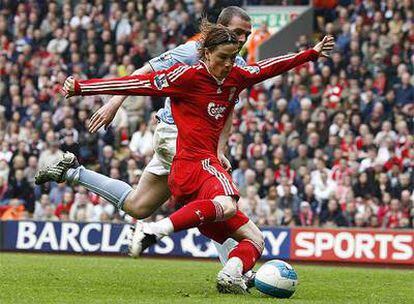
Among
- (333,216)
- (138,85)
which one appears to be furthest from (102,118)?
(333,216)

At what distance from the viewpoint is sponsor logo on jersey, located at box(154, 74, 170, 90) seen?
968cm

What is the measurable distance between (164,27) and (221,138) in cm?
1418

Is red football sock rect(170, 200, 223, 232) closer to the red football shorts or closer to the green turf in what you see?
the red football shorts

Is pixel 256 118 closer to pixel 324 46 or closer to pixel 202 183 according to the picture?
pixel 324 46

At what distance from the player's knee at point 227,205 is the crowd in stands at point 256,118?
917 cm

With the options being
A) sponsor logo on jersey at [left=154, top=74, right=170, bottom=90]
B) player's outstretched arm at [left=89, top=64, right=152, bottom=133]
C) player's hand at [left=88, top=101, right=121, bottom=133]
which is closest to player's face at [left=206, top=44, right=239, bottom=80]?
sponsor logo on jersey at [left=154, top=74, right=170, bottom=90]

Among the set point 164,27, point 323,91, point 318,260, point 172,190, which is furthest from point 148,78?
point 164,27

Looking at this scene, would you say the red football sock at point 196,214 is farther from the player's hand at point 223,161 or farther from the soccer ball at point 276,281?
the player's hand at point 223,161

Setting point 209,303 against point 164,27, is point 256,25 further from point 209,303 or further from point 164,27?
point 209,303

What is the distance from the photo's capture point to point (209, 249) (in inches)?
691

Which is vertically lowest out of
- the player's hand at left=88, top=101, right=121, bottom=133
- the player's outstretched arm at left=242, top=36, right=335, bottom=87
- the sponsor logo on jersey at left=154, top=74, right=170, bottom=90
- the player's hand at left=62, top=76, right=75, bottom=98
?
the player's hand at left=88, top=101, right=121, bottom=133

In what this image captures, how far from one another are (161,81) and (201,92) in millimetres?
341

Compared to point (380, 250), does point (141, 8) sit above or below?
above

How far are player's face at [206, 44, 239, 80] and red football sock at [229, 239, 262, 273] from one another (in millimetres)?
1366
